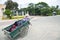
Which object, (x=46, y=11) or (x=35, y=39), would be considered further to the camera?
(x=46, y=11)

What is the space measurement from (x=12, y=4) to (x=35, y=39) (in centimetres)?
6466

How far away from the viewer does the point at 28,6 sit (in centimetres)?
7512

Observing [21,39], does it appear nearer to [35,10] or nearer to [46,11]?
[46,11]

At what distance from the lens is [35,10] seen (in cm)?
6906

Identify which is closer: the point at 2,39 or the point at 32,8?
the point at 2,39

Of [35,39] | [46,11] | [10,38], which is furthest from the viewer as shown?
[46,11]

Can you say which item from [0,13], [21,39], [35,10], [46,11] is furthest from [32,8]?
[21,39]

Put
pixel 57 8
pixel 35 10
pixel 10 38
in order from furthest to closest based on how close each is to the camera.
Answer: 1. pixel 57 8
2. pixel 35 10
3. pixel 10 38

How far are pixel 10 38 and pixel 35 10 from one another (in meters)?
60.2

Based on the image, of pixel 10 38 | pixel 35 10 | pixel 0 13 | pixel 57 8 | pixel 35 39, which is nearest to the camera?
pixel 10 38

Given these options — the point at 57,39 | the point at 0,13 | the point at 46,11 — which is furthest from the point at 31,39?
the point at 46,11

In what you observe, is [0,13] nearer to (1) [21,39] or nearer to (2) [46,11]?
(2) [46,11]

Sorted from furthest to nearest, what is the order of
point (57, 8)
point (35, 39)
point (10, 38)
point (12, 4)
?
point (57, 8), point (12, 4), point (35, 39), point (10, 38)

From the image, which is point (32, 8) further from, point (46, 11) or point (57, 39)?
point (57, 39)
